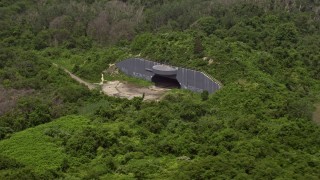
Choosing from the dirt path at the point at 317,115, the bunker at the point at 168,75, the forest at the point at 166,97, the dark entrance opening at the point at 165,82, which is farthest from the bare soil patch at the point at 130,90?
the dirt path at the point at 317,115

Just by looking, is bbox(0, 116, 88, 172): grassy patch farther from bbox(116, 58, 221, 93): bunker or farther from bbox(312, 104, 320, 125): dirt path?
bbox(312, 104, 320, 125): dirt path

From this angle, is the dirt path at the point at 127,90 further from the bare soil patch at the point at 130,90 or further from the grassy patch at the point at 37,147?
the grassy patch at the point at 37,147

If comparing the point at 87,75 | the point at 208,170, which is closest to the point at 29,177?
the point at 208,170

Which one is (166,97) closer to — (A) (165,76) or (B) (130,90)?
(B) (130,90)

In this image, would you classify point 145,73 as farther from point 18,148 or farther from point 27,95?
point 18,148

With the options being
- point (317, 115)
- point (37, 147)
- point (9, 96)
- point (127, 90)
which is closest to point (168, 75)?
point (127, 90)

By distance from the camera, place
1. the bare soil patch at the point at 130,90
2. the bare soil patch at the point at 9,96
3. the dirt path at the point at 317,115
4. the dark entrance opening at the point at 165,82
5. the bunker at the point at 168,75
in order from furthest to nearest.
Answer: the dark entrance opening at the point at 165,82 < the bunker at the point at 168,75 < the bare soil patch at the point at 130,90 < the dirt path at the point at 317,115 < the bare soil patch at the point at 9,96
